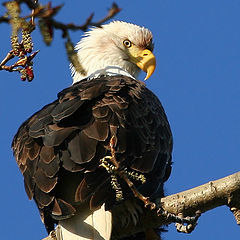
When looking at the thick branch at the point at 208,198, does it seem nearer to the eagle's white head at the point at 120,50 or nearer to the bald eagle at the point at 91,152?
the bald eagle at the point at 91,152

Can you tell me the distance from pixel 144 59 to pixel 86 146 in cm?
313

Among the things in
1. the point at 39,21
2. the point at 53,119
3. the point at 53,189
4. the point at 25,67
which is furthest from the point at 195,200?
the point at 39,21

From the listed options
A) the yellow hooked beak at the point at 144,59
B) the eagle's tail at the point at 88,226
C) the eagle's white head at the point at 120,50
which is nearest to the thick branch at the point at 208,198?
the eagle's tail at the point at 88,226

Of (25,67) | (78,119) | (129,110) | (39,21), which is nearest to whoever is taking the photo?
(39,21)

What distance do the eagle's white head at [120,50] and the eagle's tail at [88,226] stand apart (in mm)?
3160

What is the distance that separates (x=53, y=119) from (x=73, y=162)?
57cm

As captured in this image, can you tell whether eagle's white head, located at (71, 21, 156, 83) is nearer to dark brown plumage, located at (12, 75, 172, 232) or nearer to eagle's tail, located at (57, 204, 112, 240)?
dark brown plumage, located at (12, 75, 172, 232)

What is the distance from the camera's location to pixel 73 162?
4.34 meters

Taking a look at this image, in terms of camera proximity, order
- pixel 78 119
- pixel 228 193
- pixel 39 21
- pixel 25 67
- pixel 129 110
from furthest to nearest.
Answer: pixel 129 110
pixel 78 119
pixel 228 193
pixel 25 67
pixel 39 21

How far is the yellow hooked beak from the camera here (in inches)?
287

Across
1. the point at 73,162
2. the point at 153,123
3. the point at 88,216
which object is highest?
the point at 153,123

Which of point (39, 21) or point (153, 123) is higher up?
point (153, 123)

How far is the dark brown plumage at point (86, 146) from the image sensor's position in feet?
14.3

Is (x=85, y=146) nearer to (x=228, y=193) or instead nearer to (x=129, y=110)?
(x=129, y=110)
